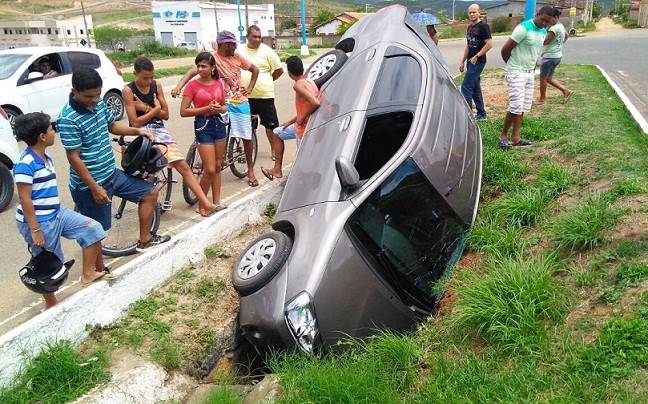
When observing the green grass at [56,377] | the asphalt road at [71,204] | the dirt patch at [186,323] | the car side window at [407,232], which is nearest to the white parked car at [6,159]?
the asphalt road at [71,204]

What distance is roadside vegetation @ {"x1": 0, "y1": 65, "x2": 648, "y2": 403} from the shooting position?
2766 mm

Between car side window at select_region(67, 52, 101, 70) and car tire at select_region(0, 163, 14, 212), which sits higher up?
car side window at select_region(67, 52, 101, 70)

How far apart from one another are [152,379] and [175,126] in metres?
7.12

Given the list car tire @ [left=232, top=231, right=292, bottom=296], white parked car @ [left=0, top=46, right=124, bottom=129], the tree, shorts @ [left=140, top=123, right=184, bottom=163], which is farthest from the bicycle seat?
the tree

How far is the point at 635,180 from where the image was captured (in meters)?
4.55

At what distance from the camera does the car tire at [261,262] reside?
3664 mm

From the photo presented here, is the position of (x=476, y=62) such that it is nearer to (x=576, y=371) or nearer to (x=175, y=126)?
(x=175, y=126)

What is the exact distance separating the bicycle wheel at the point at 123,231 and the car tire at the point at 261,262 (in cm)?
131

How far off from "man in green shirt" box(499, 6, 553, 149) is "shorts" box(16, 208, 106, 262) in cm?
474

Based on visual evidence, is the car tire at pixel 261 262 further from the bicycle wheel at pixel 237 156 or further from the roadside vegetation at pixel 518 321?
the bicycle wheel at pixel 237 156

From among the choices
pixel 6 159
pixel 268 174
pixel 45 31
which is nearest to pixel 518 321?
pixel 268 174

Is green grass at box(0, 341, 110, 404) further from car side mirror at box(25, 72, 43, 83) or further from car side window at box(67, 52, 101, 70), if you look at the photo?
car side window at box(67, 52, 101, 70)

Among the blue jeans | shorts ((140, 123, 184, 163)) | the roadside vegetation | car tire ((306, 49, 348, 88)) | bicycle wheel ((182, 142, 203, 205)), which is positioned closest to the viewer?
the roadside vegetation

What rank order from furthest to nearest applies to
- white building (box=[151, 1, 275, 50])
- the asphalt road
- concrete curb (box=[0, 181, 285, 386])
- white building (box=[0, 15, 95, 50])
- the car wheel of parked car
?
white building (box=[151, 1, 275, 50]), white building (box=[0, 15, 95, 50]), the car wheel of parked car, the asphalt road, concrete curb (box=[0, 181, 285, 386])
